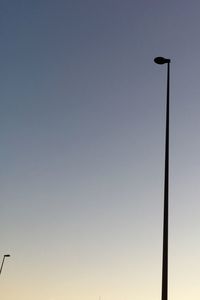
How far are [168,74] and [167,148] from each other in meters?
3.48

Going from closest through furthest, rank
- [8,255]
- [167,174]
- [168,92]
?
[167,174], [168,92], [8,255]

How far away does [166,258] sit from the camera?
43.3 feet

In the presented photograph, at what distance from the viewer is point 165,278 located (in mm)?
12859

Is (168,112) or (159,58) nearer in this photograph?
(168,112)

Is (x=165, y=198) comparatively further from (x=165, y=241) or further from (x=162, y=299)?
(x=162, y=299)

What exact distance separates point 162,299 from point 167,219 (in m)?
2.44

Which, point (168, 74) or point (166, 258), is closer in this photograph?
point (166, 258)

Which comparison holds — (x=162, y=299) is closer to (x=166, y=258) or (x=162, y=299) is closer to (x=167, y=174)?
(x=166, y=258)

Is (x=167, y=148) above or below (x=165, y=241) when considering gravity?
above

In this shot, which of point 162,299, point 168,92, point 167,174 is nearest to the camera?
point 162,299

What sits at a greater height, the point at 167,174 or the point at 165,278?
the point at 167,174

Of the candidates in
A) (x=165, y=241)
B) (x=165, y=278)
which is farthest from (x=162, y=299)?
(x=165, y=241)

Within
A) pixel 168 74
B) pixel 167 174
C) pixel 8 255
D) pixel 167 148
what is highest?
pixel 8 255

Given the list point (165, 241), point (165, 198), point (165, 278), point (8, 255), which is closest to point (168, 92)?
point (165, 198)
